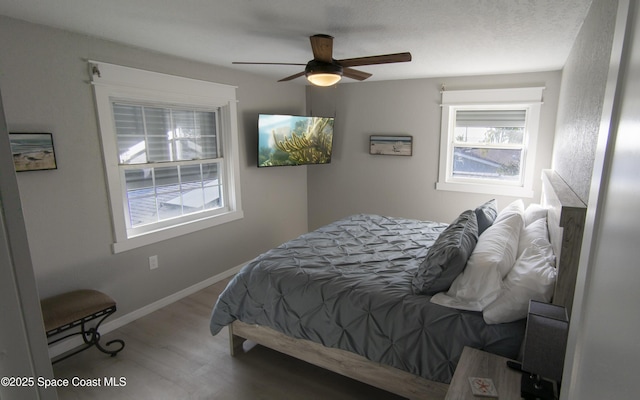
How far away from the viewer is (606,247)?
2.13 feet

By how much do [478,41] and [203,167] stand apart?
287cm

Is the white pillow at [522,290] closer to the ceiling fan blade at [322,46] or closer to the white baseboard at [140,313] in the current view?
the ceiling fan blade at [322,46]

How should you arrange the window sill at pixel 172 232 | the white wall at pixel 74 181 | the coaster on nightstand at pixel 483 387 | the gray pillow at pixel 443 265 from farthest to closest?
1. the window sill at pixel 172 232
2. the white wall at pixel 74 181
3. the gray pillow at pixel 443 265
4. the coaster on nightstand at pixel 483 387

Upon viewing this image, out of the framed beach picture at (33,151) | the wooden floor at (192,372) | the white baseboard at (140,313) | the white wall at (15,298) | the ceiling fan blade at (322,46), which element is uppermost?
the ceiling fan blade at (322,46)

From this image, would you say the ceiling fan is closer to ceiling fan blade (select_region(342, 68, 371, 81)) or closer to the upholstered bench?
ceiling fan blade (select_region(342, 68, 371, 81))

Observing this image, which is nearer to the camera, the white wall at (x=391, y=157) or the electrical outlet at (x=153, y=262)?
the electrical outlet at (x=153, y=262)

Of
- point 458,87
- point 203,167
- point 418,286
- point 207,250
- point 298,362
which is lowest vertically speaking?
point 298,362

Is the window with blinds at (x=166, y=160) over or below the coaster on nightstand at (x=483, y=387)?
over

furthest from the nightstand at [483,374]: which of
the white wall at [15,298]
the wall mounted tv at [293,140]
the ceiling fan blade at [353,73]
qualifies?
the wall mounted tv at [293,140]

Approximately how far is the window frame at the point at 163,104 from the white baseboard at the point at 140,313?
23.8 inches

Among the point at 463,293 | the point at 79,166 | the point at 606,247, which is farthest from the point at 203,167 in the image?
the point at 606,247

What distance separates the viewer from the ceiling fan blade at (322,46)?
233 centimetres

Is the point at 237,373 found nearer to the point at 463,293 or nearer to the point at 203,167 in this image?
the point at 463,293

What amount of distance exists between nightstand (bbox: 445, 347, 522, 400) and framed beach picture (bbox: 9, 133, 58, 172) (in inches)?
112
